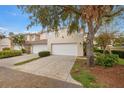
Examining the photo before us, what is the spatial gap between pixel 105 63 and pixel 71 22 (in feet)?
12.3

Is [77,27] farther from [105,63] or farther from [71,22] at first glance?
[105,63]

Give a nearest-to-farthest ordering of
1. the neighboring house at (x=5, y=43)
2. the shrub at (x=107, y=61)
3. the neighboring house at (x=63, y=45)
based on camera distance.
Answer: the shrub at (x=107, y=61)
the neighboring house at (x=63, y=45)
the neighboring house at (x=5, y=43)

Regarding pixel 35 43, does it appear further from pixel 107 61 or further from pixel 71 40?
pixel 107 61

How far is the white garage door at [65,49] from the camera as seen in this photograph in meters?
18.7

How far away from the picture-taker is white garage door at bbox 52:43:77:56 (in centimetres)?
1867

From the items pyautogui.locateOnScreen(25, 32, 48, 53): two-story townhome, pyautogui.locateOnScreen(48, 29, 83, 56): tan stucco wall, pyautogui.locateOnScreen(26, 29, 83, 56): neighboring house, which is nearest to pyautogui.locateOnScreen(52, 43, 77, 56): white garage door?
pyautogui.locateOnScreen(26, 29, 83, 56): neighboring house

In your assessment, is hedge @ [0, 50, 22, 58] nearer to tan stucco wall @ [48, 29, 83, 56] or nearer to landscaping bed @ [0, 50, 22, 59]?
landscaping bed @ [0, 50, 22, 59]

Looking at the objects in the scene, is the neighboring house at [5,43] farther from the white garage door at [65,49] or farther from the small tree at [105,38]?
the small tree at [105,38]

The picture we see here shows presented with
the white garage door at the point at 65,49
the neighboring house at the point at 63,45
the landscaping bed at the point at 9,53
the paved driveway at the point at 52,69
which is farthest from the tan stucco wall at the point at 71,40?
the paved driveway at the point at 52,69

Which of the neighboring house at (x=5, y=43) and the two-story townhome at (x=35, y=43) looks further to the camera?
the neighboring house at (x=5, y=43)

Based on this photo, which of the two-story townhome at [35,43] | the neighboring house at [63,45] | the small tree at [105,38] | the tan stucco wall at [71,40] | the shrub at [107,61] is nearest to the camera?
the shrub at [107,61]
